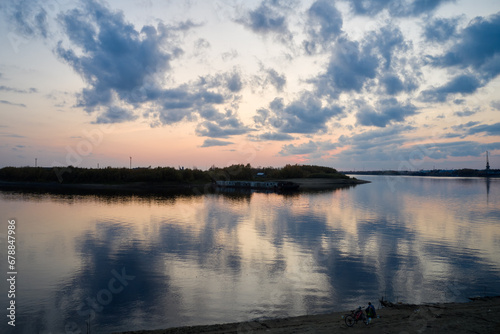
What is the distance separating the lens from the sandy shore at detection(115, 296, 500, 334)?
12250 millimetres

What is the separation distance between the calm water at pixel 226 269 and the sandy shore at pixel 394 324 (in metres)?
1.45

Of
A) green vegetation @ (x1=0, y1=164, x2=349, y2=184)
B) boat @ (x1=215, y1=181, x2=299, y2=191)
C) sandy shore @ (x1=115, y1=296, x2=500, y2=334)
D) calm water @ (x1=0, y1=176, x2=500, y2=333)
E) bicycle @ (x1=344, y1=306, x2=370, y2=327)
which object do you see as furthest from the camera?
green vegetation @ (x1=0, y1=164, x2=349, y2=184)

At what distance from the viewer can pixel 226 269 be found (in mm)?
21594

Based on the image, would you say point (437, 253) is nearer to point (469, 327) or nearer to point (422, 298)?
point (422, 298)

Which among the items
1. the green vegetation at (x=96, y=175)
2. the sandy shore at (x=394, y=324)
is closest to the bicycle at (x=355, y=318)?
the sandy shore at (x=394, y=324)

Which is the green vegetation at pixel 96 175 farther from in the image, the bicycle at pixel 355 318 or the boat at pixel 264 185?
the bicycle at pixel 355 318

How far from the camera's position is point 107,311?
15.2 meters

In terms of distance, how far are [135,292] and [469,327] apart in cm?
1588

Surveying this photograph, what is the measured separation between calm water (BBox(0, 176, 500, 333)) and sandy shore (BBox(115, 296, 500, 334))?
1.45 m

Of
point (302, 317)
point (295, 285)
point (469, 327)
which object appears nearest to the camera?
point (469, 327)

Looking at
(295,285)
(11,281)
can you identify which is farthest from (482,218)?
(11,281)

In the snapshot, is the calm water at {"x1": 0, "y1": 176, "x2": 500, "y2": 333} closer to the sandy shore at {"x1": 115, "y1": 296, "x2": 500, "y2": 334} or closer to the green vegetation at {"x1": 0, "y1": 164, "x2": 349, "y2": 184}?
the sandy shore at {"x1": 115, "y1": 296, "x2": 500, "y2": 334}

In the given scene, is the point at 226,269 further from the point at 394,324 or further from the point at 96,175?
the point at 96,175

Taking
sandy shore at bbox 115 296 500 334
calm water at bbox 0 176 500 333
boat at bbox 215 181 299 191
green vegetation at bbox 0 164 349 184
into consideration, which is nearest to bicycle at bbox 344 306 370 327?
sandy shore at bbox 115 296 500 334
